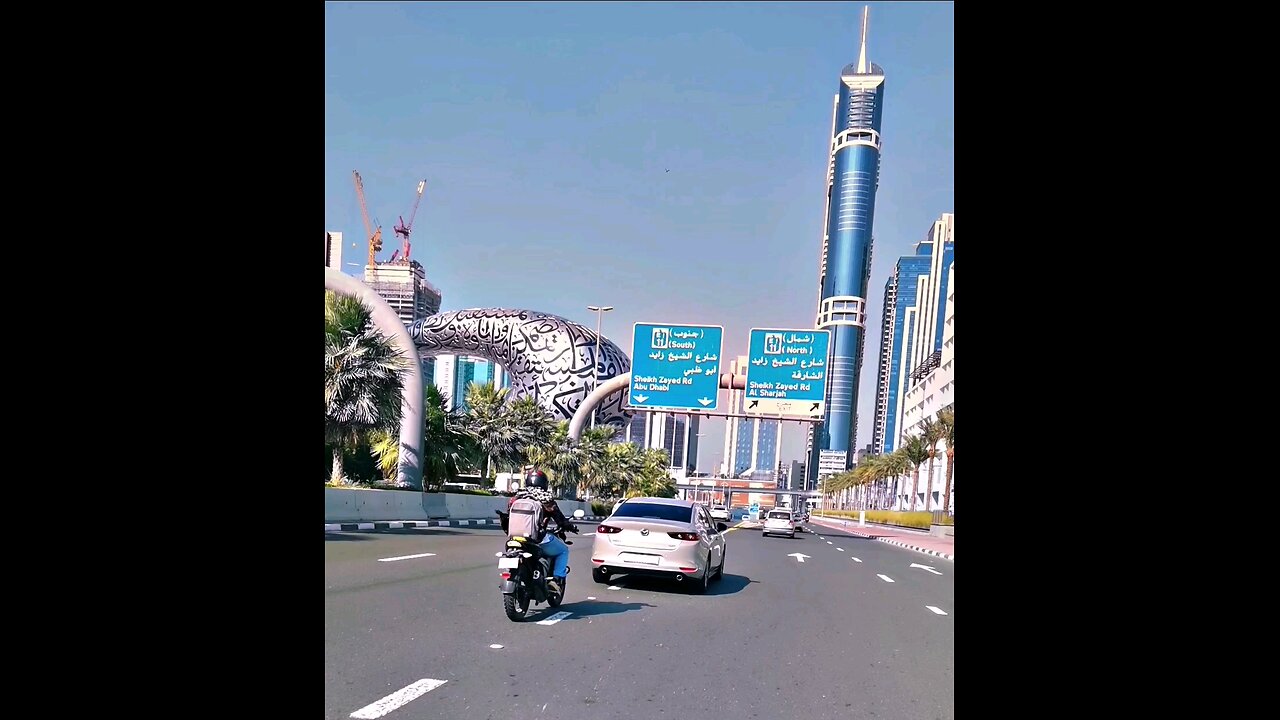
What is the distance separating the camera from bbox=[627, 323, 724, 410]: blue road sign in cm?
3675

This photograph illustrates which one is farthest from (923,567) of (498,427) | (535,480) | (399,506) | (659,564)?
(498,427)

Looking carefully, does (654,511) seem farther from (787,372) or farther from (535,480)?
(787,372)

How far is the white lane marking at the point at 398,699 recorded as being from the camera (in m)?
5.27

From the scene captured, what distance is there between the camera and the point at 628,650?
7879mm

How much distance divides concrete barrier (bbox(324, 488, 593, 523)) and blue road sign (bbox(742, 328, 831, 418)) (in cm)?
1134

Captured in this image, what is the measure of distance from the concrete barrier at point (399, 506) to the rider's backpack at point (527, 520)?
11.2 metres

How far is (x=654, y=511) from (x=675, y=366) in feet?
77.2

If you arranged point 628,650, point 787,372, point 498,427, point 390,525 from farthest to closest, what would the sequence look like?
point 498,427, point 787,372, point 390,525, point 628,650

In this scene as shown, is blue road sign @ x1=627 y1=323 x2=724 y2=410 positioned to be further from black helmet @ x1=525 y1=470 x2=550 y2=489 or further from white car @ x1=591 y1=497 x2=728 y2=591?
black helmet @ x1=525 y1=470 x2=550 y2=489
